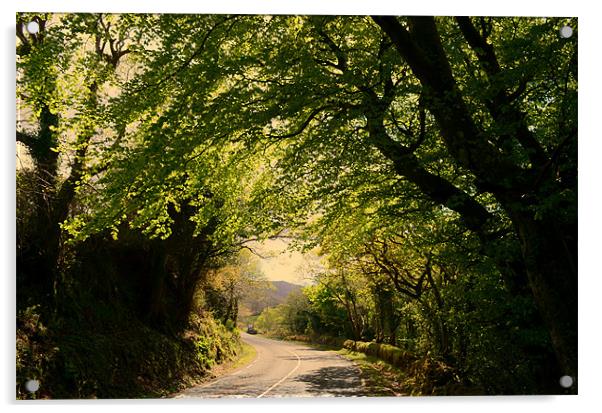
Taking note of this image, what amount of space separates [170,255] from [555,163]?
6.04m

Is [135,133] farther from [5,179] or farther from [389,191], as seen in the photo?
[389,191]

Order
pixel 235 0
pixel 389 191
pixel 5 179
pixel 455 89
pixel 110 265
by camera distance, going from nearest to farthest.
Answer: pixel 455 89 < pixel 5 179 < pixel 235 0 < pixel 389 191 < pixel 110 265

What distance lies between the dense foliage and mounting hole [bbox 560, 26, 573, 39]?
0.10m

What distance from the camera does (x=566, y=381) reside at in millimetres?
5270

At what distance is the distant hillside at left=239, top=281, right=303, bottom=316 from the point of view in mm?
6578

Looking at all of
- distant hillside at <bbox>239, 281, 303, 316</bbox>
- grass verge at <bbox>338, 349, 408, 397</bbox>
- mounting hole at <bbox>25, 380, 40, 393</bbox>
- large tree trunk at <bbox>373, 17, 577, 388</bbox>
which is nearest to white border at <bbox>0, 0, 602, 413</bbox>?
mounting hole at <bbox>25, 380, 40, 393</bbox>

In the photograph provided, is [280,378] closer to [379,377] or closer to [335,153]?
[379,377]

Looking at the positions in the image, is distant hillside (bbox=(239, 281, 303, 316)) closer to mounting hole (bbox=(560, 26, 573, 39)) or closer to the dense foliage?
the dense foliage

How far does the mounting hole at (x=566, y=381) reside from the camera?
5.22 metres

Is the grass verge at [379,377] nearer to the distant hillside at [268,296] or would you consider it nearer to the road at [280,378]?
the road at [280,378]

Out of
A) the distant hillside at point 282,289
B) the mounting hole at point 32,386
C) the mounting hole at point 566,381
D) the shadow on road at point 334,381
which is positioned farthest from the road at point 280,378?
the mounting hole at point 566,381

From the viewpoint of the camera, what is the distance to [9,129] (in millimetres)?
5238

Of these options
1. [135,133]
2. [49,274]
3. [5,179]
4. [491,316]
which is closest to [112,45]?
[135,133]
